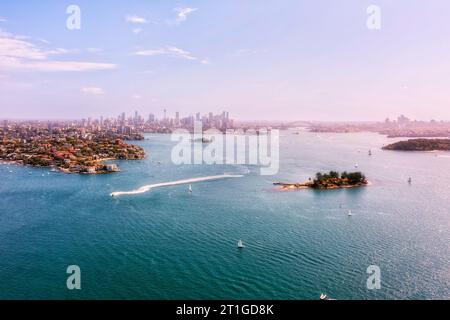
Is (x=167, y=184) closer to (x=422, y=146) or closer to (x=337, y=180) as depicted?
(x=337, y=180)

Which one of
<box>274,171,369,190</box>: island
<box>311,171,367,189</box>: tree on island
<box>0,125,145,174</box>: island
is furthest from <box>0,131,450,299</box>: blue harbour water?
<box>0,125,145,174</box>: island

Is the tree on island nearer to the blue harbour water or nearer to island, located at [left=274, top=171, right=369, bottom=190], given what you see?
island, located at [left=274, top=171, right=369, bottom=190]

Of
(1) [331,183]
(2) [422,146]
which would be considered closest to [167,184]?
(1) [331,183]

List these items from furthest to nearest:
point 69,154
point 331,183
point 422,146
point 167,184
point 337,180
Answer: point 422,146 → point 69,154 → point 337,180 → point 331,183 → point 167,184
